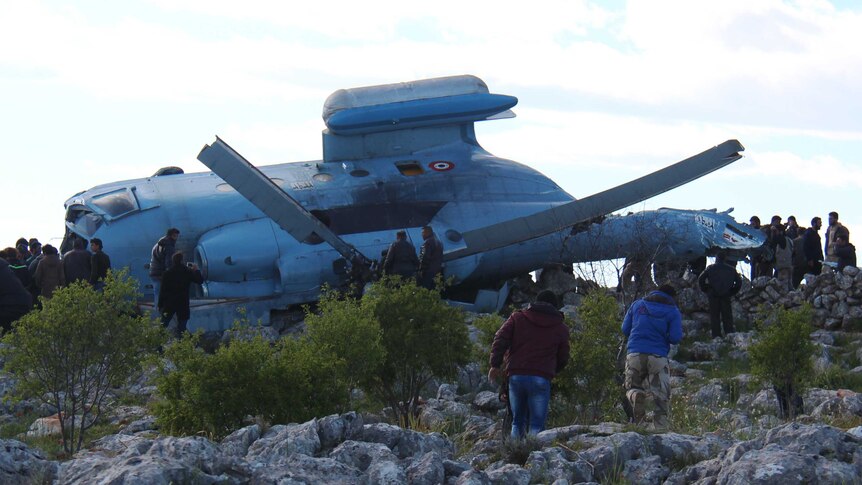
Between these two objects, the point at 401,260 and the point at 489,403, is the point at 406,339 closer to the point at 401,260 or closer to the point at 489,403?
the point at 489,403

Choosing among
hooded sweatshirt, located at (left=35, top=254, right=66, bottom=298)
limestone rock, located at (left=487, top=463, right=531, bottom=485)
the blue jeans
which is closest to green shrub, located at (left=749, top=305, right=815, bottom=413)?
the blue jeans

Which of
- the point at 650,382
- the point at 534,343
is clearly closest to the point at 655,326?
the point at 650,382

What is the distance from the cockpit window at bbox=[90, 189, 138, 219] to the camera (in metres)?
22.9

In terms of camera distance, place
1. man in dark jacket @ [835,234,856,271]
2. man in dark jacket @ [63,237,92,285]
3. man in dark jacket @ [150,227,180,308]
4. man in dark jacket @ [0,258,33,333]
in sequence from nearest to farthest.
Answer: man in dark jacket @ [0,258,33,333]
man in dark jacket @ [150,227,180,308]
man in dark jacket @ [63,237,92,285]
man in dark jacket @ [835,234,856,271]

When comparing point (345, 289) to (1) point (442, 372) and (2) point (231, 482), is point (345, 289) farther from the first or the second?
(2) point (231, 482)

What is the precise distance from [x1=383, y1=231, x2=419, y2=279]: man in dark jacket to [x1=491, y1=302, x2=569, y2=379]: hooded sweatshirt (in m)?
8.14

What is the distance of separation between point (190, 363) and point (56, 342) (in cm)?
155

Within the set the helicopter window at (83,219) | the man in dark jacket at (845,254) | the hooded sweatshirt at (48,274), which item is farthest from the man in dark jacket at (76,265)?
the man in dark jacket at (845,254)

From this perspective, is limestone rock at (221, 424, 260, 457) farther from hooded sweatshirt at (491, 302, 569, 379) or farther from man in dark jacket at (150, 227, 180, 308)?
man in dark jacket at (150, 227, 180, 308)

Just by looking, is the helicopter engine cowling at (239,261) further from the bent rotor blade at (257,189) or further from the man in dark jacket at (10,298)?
the man in dark jacket at (10,298)

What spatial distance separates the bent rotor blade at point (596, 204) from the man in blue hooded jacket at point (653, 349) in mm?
9223

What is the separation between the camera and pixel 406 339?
51.0ft

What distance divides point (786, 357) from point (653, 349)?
245 cm

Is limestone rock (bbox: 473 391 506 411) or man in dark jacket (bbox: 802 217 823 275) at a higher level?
man in dark jacket (bbox: 802 217 823 275)
